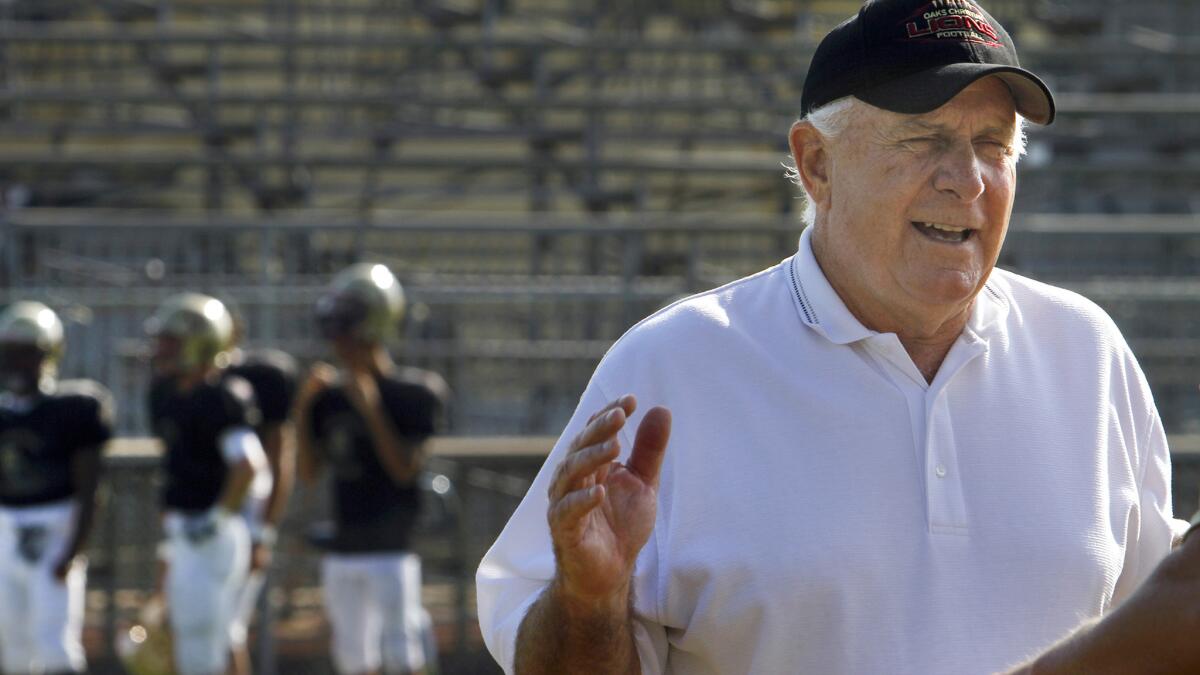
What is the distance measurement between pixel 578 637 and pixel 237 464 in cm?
560

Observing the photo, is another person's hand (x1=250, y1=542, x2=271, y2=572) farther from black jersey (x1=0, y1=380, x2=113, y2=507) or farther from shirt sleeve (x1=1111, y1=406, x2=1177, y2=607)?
shirt sleeve (x1=1111, y1=406, x2=1177, y2=607)

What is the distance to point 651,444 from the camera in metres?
2.00

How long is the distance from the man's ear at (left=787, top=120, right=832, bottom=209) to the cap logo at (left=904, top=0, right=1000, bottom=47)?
227 mm

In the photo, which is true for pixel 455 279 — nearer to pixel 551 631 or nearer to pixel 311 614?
pixel 311 614

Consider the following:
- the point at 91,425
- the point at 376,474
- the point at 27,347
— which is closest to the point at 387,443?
the point at 376,474

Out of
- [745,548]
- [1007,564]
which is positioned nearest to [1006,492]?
[1007,564]

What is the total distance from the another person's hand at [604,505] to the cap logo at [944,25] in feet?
2.12

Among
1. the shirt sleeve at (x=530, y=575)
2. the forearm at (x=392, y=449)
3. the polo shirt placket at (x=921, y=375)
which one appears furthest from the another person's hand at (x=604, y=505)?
the forearm at (x=392, y=449)

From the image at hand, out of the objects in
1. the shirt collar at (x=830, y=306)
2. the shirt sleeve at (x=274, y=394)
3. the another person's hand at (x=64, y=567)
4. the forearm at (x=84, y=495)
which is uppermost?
the shirt collar at (x=830, y=306)

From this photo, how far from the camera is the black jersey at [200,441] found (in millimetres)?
7508

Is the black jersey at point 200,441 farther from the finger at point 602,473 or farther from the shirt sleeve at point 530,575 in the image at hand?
the finger at point 602,473

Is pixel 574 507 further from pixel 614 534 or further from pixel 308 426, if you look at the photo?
pixel 308 426

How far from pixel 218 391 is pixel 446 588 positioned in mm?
1713

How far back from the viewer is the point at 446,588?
338 inches
